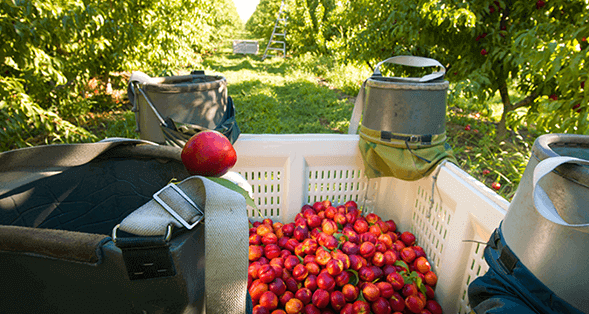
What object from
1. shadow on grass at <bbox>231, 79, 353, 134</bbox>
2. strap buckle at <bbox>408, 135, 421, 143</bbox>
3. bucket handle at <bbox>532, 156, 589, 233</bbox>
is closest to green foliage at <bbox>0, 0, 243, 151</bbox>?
shadow on grass at <bbox>231, 79, 353, 134</bbox>

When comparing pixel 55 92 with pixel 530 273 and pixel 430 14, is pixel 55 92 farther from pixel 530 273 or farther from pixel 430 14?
pixel 530 273

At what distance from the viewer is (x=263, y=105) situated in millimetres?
5805

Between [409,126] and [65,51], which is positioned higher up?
[65,51]

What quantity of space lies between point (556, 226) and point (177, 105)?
61.1 inches

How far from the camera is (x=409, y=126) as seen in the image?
5.69 ft

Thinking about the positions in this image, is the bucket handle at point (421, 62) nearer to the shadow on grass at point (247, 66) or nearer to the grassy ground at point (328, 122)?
the grassy ground at point (328, 122)

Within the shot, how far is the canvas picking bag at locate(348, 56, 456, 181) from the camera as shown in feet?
5.58

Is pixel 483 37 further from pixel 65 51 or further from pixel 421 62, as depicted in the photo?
pixel 65 51

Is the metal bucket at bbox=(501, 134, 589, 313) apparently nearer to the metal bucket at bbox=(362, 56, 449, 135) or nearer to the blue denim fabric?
the blue denim fabric

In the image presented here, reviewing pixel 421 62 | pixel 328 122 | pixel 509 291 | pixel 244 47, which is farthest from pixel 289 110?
pixel 244 47

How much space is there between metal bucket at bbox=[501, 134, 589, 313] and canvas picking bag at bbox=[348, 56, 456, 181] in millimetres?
861

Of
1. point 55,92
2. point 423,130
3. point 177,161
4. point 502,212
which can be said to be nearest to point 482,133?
point 423,130

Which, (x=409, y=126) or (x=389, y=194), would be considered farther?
(x=389, y=194)

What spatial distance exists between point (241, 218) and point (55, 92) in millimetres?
3901
